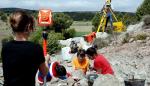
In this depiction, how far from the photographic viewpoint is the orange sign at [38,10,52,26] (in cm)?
950

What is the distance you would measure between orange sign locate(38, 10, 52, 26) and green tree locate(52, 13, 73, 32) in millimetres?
44115

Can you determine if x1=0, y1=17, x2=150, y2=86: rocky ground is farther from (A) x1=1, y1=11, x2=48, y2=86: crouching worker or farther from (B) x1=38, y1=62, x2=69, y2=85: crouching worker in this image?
(A) x1=1, y1=11, x2=48, y2=86: crouching worker

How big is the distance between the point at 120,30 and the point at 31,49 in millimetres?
25168

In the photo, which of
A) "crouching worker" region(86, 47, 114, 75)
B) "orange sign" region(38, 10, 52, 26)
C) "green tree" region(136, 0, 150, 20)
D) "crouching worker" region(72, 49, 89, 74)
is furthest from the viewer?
"green tree" region(136, 0, 150, 20)

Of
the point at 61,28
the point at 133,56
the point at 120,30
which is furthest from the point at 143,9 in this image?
the point at 133,56

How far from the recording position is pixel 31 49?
511 cm

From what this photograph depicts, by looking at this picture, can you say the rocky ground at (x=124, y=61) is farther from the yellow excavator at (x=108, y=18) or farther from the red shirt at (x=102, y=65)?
the yellow excavator at (x=108, y=18)

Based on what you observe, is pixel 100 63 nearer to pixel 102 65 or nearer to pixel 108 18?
pixel 102 65

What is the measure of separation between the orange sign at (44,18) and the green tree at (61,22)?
4412 cm

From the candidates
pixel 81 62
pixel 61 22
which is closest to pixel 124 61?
pixel 81 62

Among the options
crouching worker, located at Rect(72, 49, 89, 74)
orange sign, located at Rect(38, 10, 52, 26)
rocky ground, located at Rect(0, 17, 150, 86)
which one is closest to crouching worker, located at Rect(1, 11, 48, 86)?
orange sign, located at Rect(38, 10, 52, 26)

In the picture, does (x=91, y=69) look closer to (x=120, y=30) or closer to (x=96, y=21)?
(x=120, y=30)

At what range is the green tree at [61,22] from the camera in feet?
182

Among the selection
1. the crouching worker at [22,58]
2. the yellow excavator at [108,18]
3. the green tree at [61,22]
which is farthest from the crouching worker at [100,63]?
the green tree at [61,22]
